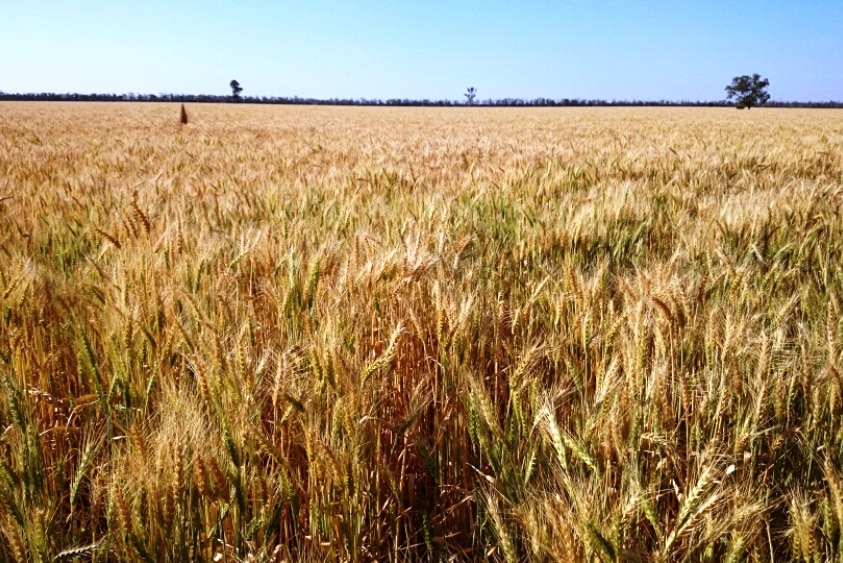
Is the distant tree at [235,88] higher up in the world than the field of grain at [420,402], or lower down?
higher up

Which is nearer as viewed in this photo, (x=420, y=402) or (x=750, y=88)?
(x=420, y=402)

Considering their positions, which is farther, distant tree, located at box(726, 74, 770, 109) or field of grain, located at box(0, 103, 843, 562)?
distant tree, located at box(726, 74, 770, 109)

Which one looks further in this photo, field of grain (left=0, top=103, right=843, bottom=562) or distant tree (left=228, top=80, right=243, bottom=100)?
distant tree (left=228, top=80, right=243, bottom=100)

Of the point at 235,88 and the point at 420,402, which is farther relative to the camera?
the point at 235,88

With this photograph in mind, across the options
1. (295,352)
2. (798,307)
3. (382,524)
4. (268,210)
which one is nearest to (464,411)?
(382,524)

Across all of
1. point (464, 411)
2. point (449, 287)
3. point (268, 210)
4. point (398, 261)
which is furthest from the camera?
point (268, 210)

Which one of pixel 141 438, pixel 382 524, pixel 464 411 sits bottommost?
pixel 382 524

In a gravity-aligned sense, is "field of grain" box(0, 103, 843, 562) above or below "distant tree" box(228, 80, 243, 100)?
below

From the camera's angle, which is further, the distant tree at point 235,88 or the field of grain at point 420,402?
the distant tree at point 235,88

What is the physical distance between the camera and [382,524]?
1.02 metres

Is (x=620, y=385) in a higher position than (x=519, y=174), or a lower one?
lower

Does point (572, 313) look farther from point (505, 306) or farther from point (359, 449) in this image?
point (359, 449)

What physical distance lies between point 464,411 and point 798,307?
1284mm

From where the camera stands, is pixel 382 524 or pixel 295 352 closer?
pixel 382 524
